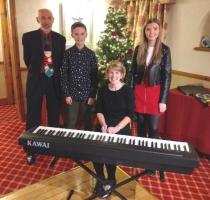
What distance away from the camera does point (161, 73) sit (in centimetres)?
227

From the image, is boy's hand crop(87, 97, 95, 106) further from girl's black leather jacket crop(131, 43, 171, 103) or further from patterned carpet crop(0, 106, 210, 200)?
patterned carpet crop(0, 106, 210, 200)

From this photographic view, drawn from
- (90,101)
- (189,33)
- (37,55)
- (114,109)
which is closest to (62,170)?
(90,101)

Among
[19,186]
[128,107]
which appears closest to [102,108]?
[128,107]

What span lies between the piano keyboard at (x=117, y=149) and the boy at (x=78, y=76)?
74 cm

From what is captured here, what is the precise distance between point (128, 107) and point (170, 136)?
1.39 meters

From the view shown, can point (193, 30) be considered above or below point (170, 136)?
above

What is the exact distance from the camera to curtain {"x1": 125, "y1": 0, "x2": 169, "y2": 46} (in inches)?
139

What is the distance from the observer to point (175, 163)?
1.41 meters

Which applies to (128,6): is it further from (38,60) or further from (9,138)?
(9,138)

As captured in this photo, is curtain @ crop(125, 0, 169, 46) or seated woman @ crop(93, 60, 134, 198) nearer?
seated woman @ crop(93, 60, 134, 198)

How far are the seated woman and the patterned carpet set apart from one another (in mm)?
547

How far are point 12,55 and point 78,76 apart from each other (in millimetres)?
1568

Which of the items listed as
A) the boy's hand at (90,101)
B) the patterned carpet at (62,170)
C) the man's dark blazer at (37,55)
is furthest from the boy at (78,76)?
the patterned carpet at (62,170)

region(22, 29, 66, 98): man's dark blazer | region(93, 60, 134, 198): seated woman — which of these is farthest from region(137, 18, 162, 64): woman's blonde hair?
region(22, 29, 66, 98): man's dark blazer
